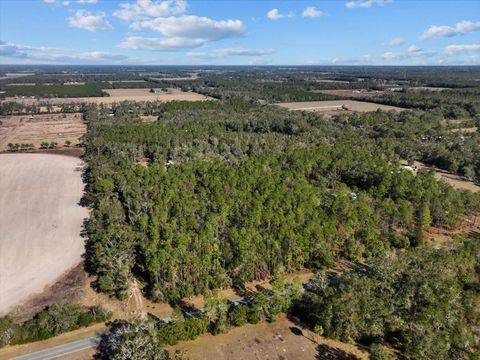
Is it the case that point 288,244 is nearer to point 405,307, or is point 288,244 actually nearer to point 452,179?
point 405,307

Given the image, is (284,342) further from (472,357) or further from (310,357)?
(472,357)

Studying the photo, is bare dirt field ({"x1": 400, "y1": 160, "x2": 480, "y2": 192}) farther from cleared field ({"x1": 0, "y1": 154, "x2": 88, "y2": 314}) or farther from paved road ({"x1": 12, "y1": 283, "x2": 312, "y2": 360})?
cleared field ({"x1": 0, "y1": 154, "x2": 88, "y2": 314})

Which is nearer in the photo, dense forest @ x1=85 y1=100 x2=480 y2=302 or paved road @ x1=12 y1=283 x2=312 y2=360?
paved road @ x1=12 y1=283 x2=312 y2=360

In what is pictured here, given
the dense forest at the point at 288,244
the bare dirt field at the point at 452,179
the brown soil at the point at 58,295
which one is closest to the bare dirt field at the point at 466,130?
the dense forest at the point at 288,244

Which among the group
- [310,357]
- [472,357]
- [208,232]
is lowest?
[310,357]

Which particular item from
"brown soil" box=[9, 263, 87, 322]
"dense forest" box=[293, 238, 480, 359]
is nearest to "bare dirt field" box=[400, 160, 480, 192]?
"dense forest" box=[293, 238, 480, 359]

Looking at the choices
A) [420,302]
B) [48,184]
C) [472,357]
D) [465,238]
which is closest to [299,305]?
[420,302]
